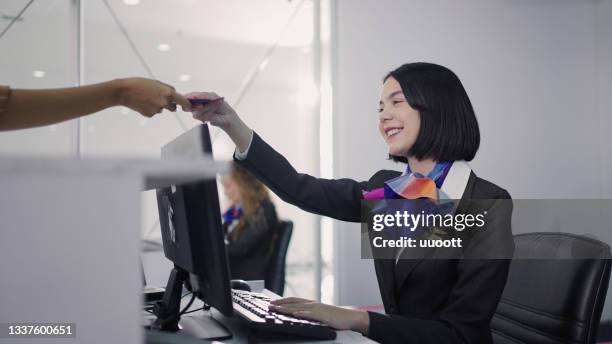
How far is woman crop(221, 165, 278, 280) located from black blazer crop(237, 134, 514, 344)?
4.91 ft

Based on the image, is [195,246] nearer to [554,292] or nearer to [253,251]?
[554,292]

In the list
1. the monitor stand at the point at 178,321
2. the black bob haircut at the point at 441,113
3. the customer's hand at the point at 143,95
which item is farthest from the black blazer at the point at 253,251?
the customer's hand at the point at 143,95

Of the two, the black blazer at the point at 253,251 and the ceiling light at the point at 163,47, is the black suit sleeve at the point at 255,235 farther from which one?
the ceiling light at the point at 163,47

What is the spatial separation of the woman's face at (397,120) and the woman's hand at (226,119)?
1.25 feet

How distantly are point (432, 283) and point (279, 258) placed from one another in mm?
1817

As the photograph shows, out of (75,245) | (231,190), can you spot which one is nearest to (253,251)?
(231,190)

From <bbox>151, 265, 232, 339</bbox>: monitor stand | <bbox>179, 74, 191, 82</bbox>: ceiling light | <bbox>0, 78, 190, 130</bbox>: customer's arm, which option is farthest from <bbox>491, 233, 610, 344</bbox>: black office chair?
<bbox>179, 74, 191, 82</bbox>: ceiling light

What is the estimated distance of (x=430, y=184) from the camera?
1417mm

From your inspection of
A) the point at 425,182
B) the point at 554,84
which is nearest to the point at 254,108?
A: the point at 554,84

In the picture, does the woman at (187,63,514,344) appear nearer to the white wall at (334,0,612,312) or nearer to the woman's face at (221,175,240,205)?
the white wall at (334,0,612,312)

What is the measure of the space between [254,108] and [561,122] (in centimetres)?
211

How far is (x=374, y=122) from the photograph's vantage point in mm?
3338

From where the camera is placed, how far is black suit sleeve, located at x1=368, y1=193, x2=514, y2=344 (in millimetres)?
1019

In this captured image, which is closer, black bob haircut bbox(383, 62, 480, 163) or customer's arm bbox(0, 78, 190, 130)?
customer's arm bbox(0, 78, 190, 130)
